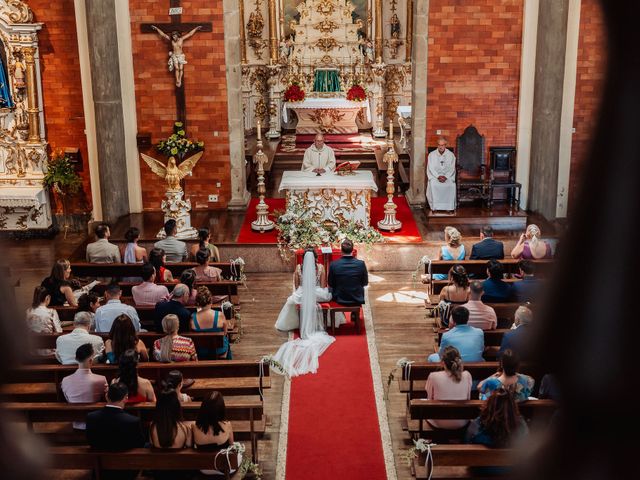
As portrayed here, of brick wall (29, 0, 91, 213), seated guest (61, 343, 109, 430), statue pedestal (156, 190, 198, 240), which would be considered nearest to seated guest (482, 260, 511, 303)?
seated guest (61, 343, 109, 430)

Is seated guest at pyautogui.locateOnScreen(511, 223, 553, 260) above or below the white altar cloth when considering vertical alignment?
below

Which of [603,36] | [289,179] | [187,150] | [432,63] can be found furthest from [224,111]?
[603,36]

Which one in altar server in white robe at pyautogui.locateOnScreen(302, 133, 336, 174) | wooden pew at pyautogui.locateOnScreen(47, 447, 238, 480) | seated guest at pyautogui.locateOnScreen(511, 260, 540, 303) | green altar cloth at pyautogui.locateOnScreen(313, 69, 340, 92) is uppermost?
seated guest at pyautogui.locateOnScreen(511, 260, 540, 303)

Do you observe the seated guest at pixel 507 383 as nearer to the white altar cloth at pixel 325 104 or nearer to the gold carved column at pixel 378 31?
the white altar cloth at pixel 325 104

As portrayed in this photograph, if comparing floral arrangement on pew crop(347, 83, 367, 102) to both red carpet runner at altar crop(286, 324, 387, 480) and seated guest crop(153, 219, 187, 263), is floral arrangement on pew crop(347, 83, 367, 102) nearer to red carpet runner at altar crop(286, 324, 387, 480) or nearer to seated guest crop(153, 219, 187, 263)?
seated guest crop(153, 219, 187, 263)

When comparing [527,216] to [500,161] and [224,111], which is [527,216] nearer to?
[500,161]

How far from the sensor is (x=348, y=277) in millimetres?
9930

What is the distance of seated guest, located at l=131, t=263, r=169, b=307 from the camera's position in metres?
9.27

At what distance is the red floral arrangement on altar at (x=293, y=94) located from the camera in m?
22.3

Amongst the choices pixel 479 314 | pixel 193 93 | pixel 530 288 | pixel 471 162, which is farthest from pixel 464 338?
pixel 193 93

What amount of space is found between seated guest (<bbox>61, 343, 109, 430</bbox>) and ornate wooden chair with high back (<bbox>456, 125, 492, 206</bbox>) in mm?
9071

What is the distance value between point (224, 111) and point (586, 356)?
593 inches

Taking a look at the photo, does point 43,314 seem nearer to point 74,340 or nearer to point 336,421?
point 74,340

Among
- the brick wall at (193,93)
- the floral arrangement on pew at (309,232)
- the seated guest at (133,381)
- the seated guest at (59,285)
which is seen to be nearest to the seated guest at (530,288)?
the seated guest at (133,381)
